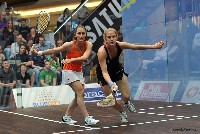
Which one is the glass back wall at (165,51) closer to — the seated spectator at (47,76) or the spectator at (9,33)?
the seated spectator at (47,76)

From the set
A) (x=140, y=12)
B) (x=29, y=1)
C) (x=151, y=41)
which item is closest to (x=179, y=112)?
(x=151, y=41)

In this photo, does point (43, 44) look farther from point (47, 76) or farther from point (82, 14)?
point (82, 14)

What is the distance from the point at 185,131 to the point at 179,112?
9.44 ft

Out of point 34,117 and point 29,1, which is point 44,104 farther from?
point 29,1

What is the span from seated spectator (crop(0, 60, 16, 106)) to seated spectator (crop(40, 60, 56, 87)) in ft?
2.97

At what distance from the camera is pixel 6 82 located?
522 inches

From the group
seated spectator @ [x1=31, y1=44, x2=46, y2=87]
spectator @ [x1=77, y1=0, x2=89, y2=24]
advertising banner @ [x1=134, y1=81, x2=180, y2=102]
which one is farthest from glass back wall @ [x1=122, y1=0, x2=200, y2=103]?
seated spectator @ [x1=31, y1=44, x2=46, y2=87]

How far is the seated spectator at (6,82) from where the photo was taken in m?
13.2

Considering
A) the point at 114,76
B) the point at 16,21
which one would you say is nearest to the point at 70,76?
the point at 114,76

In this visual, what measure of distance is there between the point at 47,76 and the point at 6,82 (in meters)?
1.31

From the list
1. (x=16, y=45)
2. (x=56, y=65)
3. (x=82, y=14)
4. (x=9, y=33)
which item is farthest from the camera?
(x=82, y=14)

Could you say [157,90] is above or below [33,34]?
below

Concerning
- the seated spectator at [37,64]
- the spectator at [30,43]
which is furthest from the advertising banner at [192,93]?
the spectator at [30,43]

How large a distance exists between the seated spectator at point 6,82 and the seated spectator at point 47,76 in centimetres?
90
